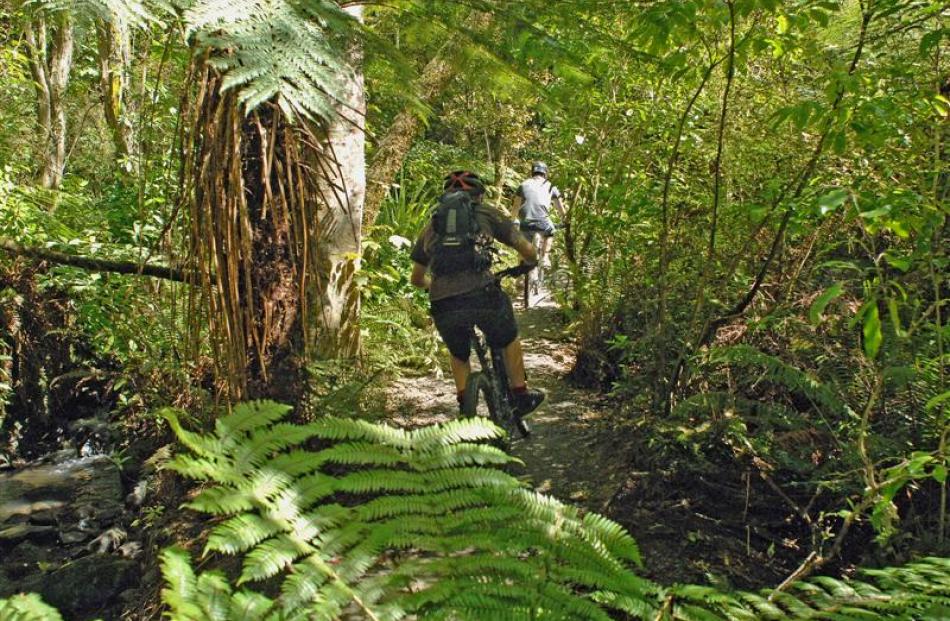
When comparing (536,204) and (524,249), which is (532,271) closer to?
(536,204)

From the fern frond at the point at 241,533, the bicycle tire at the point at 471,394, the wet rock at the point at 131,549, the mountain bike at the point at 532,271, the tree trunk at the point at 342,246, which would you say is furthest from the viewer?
the mountain bike at the point at 532,271

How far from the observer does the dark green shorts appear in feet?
16.5

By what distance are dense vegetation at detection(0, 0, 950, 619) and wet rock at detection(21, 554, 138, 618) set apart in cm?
36

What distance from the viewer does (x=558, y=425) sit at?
6352 millimetres

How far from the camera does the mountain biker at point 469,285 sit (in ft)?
16.3

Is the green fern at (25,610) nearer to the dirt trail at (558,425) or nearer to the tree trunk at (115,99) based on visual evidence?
the dirt trail at (558,425)

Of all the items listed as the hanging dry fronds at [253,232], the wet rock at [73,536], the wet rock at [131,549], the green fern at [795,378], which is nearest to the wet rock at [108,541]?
the wet rock at [131,549]

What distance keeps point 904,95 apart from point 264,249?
3754mm

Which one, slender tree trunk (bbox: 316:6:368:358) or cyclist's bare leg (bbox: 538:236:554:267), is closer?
slender tree trunk (bbox: 316:6:368:358)

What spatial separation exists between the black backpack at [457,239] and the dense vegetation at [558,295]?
0.82 meters

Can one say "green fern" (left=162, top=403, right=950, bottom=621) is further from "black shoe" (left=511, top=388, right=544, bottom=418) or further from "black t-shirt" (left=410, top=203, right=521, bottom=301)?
"black shoe" (left=511, top=388, right=544, bottom=418)

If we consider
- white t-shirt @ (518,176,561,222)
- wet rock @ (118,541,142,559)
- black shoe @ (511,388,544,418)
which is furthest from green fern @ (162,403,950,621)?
white t-shirt @ (518,176,561,222)

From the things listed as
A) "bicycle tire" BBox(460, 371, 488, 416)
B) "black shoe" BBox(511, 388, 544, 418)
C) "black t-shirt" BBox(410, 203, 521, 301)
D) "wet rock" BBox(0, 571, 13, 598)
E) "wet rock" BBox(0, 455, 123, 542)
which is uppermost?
"black t-shirt" BBox(410, 203, 521, 301)

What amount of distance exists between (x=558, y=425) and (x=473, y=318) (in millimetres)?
1716
